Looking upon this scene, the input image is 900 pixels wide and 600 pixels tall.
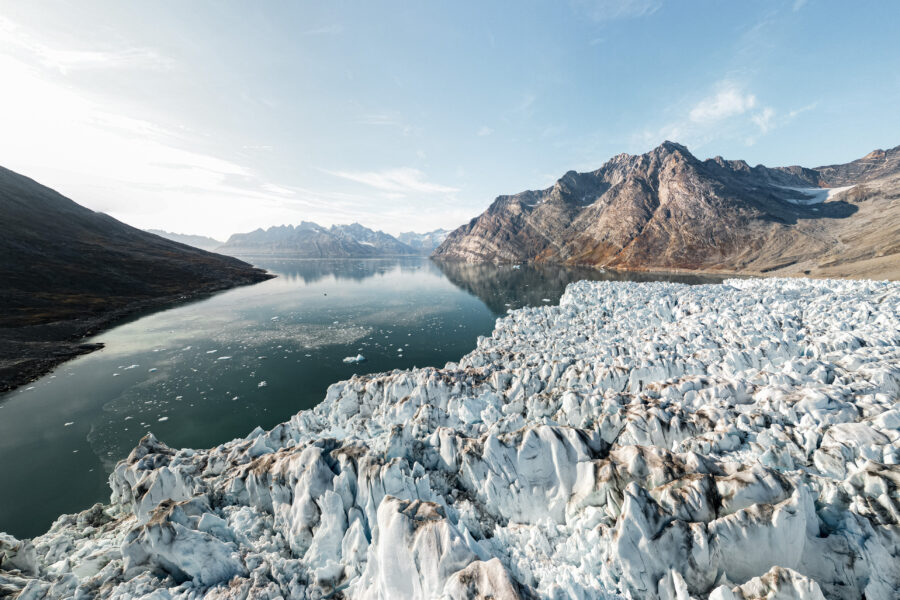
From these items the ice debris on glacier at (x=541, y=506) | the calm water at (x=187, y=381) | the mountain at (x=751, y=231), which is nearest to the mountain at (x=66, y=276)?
the calm water at (x=187, y=381)

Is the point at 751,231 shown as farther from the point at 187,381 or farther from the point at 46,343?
the point at 46,343

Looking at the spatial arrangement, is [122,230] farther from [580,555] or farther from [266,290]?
[580,555]

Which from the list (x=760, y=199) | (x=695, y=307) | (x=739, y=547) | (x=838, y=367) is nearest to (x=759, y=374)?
(x=838, y=367)

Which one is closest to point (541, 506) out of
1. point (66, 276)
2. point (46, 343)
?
point (46, 343)

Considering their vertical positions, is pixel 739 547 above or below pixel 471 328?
above

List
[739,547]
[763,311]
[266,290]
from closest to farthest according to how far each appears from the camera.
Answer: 1. [739,547]
2. [763,311]
3. [266,290]
